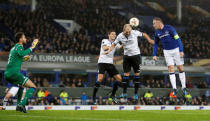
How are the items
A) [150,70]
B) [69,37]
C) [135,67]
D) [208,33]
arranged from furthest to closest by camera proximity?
1. [208,33]
2. [150,70]
3. [69,37]
4. [135,67]

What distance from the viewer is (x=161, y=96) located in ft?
96.9

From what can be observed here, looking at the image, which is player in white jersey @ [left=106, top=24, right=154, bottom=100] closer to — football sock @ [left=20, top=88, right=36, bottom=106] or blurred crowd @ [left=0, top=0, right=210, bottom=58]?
football sock @ [left=20, top=88, right=36, bottom=106]

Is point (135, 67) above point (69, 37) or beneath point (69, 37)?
beneath

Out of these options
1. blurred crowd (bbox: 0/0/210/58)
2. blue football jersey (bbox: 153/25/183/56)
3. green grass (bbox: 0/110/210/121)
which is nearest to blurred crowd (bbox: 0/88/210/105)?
blurred crowd (bbox: 0/0/210/58)

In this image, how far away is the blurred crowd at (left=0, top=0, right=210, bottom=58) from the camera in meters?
30.8

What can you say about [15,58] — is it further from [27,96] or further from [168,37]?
[168,37]

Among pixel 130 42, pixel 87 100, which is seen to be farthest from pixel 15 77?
pixel 87 100

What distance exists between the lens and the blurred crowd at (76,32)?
3079 centimetres

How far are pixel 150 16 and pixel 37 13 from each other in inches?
571

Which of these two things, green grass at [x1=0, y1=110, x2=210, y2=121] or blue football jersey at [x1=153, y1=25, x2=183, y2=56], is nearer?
green grass at [x1=0, y1=110, x2=210, y2=121]

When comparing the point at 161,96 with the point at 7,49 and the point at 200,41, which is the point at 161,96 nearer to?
the point at 200,41

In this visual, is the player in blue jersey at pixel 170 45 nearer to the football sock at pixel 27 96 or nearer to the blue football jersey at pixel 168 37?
the blue football jersey at pixel 168 37

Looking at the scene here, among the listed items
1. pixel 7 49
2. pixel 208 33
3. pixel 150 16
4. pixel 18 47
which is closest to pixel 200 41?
pixel 208 33

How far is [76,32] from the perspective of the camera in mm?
33719
